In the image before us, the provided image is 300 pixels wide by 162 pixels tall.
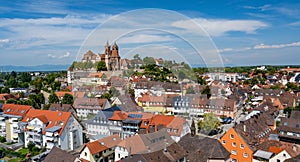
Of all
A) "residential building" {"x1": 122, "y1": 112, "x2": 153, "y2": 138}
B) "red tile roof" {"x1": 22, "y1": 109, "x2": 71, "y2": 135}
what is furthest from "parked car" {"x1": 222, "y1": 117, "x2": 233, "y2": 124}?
"red tile roof" {"x1": 22, "y1": 109, "x2": 71, "y2": 135}

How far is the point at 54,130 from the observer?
13.7 m

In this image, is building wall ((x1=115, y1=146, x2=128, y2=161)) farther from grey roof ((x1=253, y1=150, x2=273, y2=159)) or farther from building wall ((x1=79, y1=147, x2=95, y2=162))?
grey roof ((x1=253, y1=150, x2=273, y2=159))

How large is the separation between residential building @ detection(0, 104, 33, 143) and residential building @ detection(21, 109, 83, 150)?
1373 mm

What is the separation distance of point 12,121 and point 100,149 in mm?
9362

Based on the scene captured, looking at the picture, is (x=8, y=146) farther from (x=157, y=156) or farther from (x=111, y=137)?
(x=157, y=156)

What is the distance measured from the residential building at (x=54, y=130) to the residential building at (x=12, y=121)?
4.50 ft

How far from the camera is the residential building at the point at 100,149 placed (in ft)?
34.6

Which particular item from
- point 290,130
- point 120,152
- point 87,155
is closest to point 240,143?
point 290,130

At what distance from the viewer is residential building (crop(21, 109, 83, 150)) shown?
13.8m

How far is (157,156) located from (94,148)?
3.96m

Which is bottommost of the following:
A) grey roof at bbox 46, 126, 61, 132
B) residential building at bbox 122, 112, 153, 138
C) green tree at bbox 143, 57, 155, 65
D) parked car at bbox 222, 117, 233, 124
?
parked car at bbox 222, 117, 233, 124

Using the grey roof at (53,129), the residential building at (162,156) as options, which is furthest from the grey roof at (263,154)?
the grey roof at (53,129)

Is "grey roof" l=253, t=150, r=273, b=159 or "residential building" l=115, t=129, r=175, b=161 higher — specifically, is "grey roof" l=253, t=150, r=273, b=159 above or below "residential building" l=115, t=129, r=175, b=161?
below

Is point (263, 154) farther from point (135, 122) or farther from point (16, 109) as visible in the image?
point (16, 109)
